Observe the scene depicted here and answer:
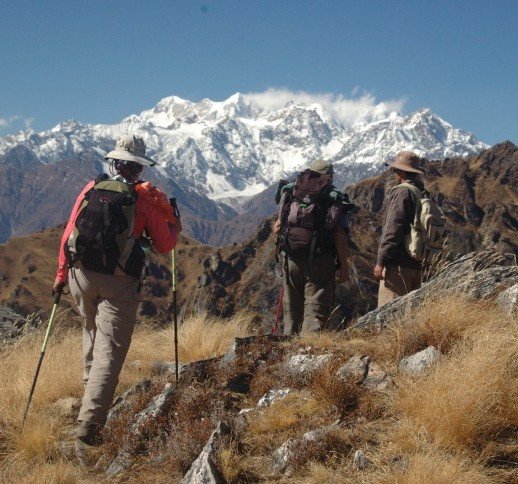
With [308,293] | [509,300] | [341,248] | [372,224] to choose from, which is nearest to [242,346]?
[308,293]

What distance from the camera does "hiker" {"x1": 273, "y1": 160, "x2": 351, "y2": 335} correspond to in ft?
28.3

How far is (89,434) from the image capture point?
6285mm

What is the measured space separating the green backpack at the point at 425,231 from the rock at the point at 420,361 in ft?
9.34

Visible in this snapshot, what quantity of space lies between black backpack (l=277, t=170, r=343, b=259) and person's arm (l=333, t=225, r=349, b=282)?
0.07m

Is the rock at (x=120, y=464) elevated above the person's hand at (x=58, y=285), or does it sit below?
below

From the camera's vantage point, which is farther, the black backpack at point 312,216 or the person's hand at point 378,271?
the person's hand at point 378,271

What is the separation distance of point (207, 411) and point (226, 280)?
A: 502 feet

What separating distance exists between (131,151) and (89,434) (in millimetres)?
3133

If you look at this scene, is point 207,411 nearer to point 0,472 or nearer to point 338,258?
point 0,472

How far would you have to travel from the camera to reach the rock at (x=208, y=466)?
4.83m

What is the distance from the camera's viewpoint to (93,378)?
650 cm

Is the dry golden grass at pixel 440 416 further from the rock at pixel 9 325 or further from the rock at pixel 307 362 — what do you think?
the rock at pixel 9 325

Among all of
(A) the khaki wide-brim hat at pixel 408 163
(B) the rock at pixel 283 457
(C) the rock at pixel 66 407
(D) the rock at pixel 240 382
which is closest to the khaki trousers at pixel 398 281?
(A) the khaki wide-brim hat at pixel 408 163

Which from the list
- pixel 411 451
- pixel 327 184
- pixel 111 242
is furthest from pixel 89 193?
pixel 411 451
